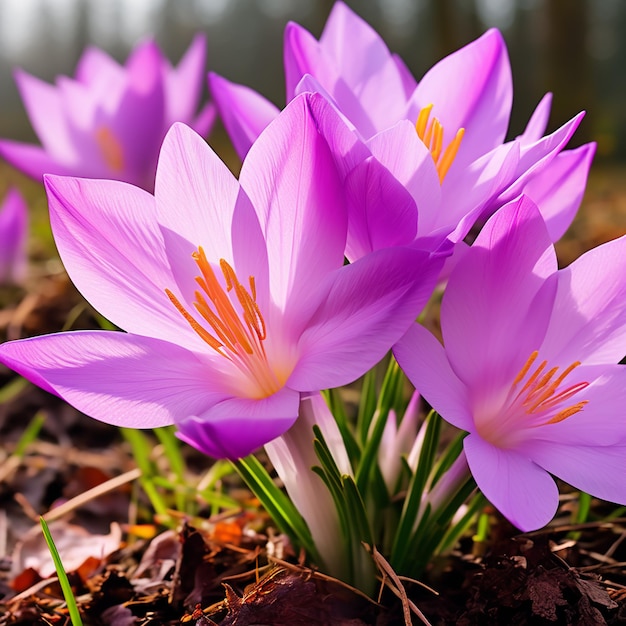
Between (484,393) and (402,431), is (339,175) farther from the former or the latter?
(402,431)

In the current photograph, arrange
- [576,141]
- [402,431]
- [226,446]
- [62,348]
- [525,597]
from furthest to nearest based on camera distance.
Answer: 1. [576,141]
2. [402,431]
3. [525,597]
4. [62,348]
5. [226,446]

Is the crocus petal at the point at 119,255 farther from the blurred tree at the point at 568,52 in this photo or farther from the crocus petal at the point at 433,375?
the blurred tree at the point at 568,52

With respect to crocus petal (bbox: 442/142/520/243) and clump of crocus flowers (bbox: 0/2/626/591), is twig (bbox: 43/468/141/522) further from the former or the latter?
crocus petal (bbox: 442/142/520/243)

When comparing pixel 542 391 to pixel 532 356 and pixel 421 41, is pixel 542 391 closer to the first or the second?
pixel 532 356

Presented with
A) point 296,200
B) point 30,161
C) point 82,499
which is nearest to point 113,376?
point 296,200

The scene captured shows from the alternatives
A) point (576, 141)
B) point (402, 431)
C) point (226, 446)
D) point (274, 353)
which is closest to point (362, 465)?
point (402, 431)

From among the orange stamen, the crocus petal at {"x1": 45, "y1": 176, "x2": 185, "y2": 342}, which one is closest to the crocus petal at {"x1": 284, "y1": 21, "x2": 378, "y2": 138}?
the crocus petal at {"x1": 45, "y1": 176, "x2": 185, "y2": 342}
